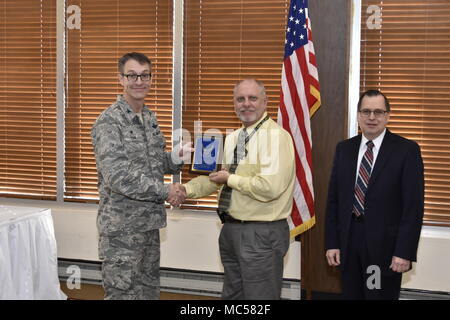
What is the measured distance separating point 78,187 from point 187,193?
197cm

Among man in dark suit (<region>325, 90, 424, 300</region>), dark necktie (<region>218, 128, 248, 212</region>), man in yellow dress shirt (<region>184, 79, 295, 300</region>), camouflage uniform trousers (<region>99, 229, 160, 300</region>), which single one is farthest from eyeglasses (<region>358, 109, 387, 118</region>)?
camouflage uniform trousers (<region>99, 229, 160, 300</region>)

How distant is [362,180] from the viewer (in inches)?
98.7

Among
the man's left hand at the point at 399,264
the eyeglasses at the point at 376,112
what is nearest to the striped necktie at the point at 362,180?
the eyeglasses at the point at 376,112

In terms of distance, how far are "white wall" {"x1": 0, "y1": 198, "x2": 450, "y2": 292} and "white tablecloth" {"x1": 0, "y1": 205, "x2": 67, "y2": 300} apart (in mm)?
920

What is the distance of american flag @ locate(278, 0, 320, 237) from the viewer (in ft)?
11.6

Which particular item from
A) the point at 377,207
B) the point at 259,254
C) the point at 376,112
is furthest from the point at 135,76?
the point at 377,207

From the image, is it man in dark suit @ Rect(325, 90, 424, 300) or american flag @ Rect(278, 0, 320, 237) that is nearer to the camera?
man in dark suit @ Rect(325, 90, 424, 300)

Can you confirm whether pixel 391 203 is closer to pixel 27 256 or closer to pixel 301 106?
pixel 301 106

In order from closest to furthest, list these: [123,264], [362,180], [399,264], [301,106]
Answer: [399,264] < [362,180] < [123,264] < [301,106]

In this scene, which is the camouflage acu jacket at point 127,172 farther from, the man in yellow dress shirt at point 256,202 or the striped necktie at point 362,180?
the striped necktie at point 362,180

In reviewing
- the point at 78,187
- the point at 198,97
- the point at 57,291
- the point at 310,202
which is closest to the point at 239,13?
the point at 198,97

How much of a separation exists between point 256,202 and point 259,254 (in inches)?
10.0

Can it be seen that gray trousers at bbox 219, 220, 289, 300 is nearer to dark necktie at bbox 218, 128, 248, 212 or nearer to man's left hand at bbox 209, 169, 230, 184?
dark necktie at bbox 218, 128, 248, 212
